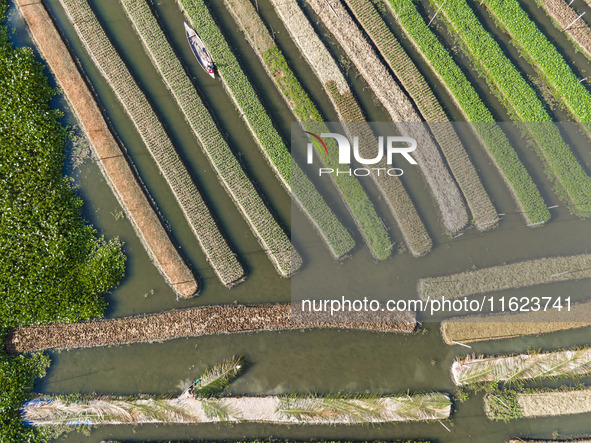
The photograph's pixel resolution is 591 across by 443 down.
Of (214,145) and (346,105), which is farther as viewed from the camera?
(346,105)

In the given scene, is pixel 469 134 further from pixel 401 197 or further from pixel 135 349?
pixel 135 349

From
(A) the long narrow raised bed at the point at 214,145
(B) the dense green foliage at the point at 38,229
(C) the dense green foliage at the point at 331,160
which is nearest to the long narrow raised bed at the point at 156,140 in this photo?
(A) the long narrow raised bed at the point at 214,145

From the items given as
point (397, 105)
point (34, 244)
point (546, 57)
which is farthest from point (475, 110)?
point (34, 244)

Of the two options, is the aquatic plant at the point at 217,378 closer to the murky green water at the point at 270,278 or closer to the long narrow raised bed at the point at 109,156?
the murky green water at the point at 270,278

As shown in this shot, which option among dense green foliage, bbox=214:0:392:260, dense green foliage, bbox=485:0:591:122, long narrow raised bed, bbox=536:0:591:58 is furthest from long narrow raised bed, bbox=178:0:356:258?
long narrow raised bed, bbox=536:0:591:58

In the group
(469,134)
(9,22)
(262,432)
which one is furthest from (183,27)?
(262,432)

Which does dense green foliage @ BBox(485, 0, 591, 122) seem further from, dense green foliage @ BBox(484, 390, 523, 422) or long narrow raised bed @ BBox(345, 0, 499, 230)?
dense green foliage @ BBox(484, 390, 523, 422)

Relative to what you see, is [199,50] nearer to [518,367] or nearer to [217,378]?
[217,378]
